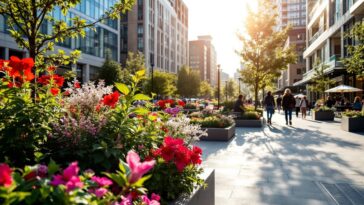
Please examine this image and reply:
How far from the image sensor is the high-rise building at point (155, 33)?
218 feet

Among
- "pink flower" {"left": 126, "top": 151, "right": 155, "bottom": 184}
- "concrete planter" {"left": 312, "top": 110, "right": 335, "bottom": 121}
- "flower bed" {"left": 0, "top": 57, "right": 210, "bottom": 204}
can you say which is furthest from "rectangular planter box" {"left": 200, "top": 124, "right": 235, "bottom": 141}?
"concrete planter" {"left": 312, "top": 110, "right": 335, "bottom": 121}

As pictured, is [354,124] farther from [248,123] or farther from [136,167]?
[136,167]

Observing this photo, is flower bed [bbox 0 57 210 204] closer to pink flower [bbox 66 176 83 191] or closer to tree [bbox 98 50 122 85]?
pink flower [bbox 66 176 83 191]

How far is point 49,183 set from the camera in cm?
158

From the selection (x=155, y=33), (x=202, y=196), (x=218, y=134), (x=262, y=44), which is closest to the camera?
(x=202, y=196)

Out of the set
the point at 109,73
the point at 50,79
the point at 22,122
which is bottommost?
the point at 22,122

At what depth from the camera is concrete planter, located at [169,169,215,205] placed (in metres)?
3.01

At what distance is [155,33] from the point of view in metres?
71.2

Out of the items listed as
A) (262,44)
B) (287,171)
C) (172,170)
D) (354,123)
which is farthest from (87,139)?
(262,44)

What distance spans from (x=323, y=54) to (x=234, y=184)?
3926 centimetres

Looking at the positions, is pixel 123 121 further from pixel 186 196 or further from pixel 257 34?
pixel 257 34

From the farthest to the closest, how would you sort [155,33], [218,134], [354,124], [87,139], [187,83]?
1. [155,33]
2. [187,83]
3. [354,124]
4. [218,134]
5. [87,139]

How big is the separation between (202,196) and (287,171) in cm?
365

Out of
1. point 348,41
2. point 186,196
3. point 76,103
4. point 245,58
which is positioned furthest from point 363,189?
point 348,41
